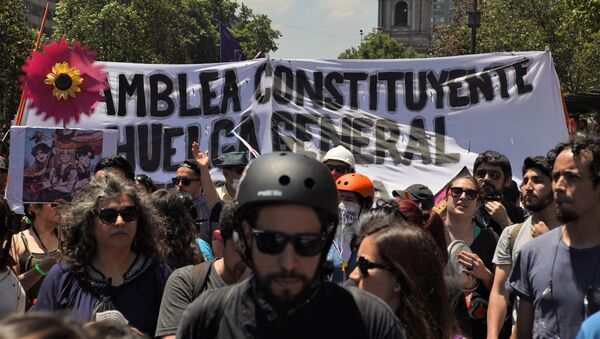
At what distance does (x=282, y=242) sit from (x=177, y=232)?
299cm

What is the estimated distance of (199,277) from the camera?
412cm

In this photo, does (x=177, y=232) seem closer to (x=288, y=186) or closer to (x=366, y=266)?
(x=366, y=266)

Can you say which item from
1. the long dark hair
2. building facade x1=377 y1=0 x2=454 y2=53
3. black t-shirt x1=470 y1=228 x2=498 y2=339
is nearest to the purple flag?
black t-shirt x1=470 y1=228 x2=498 y2=339

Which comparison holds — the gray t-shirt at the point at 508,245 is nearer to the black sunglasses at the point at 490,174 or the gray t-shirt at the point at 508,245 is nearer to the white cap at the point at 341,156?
the black sunglasses at the point at 490,174

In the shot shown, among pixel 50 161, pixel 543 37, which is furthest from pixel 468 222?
pixel 543 37

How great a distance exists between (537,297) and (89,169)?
12.9ft

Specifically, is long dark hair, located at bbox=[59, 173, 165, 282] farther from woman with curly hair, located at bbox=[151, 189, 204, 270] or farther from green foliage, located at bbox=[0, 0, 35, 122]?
green foliage, located at bbox=[0, 0, 35, 122]

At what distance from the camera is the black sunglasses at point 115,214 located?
181 inches

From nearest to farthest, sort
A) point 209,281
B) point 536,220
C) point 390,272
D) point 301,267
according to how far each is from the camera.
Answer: point 301,267
point 390,272
point 209,281
point 536,220

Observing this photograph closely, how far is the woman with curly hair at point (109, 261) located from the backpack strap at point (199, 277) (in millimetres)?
367

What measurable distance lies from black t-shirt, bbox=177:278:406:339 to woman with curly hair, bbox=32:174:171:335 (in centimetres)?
173

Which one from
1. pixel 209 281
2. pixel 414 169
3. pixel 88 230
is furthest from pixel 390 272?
pixel 414 169

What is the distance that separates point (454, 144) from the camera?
30.1 feet

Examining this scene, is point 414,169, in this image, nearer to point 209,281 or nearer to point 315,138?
point 315,138
